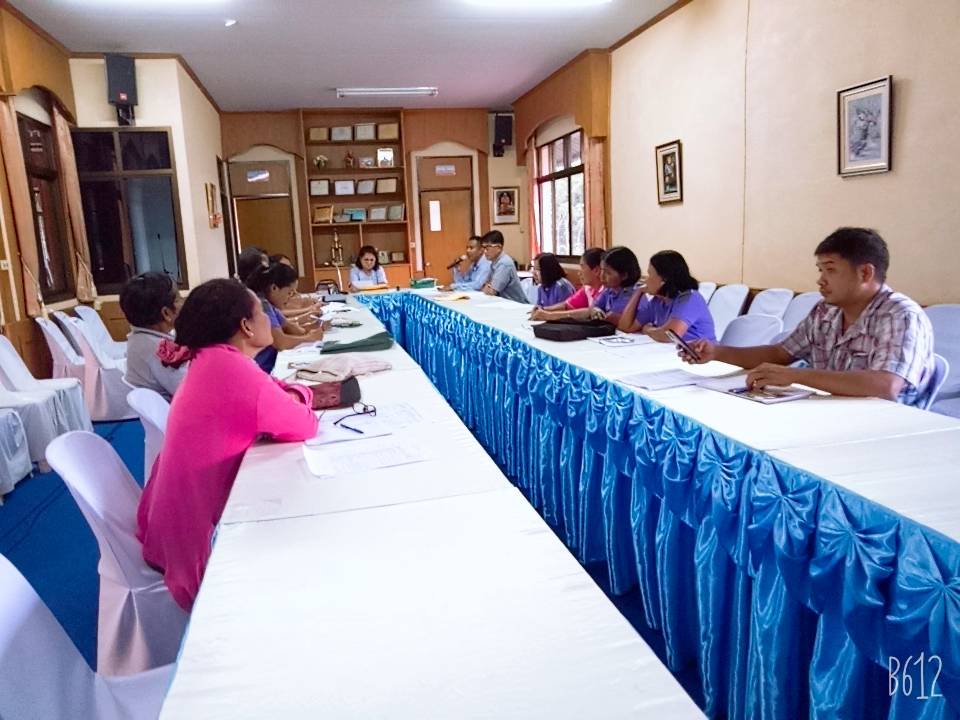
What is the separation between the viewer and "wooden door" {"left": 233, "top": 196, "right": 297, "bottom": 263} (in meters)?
9.51

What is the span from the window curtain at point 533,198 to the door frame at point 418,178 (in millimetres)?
816

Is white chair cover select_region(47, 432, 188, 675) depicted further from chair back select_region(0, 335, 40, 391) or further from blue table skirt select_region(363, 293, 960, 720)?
chair back select_region(0, 335, 40, 391)

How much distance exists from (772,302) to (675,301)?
1.76 meters

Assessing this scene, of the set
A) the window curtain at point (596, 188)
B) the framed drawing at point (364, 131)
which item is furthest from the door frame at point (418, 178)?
the window curtain at point (596, 188)

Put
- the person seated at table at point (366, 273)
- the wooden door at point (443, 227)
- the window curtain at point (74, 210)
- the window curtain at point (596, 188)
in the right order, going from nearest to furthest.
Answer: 1. the window curtain at point (74, 210)
2. the window curtain at point (596, 188)
3. the person seated at table at point (366, 273)
4. the wooden door at point (443, 227)

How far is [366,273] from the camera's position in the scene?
807 cm

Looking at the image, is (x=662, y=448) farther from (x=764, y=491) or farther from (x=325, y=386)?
(x=325, y=386)

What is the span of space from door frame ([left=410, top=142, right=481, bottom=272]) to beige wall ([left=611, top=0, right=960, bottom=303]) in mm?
3312

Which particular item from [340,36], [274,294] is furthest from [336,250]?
[274,294]

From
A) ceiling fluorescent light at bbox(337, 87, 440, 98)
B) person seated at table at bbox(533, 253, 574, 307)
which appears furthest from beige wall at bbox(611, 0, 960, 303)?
ceiling fluorescent light at bbox(337, 87, 440, 98)

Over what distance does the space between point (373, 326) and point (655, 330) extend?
6.22ft

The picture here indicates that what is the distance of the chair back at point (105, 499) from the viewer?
1.45 m

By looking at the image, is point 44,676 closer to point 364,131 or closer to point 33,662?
point 33,662

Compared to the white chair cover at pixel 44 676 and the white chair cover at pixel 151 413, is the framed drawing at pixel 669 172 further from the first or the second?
the white chair cover at pixel 44 676
